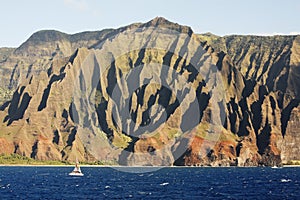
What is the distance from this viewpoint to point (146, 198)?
172 meters

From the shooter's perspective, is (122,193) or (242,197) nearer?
(242,197)

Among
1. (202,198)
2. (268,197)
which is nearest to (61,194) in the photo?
(202,198)

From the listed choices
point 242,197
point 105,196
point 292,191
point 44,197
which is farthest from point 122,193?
point 292,191

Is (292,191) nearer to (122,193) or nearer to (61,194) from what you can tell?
(122,193)

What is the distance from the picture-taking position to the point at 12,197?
17888 centimetres

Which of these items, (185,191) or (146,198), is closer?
(146,198)

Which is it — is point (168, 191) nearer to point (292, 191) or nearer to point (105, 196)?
point (105, 196)

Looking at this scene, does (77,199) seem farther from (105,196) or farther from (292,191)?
(292,191)

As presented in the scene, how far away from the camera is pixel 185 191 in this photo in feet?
652

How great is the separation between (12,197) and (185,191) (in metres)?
55.2

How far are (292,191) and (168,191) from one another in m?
39.5

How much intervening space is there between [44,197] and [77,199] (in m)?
11.2

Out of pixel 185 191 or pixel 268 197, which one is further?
pixel 185 191

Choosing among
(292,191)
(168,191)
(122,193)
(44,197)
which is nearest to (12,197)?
(44,197)
